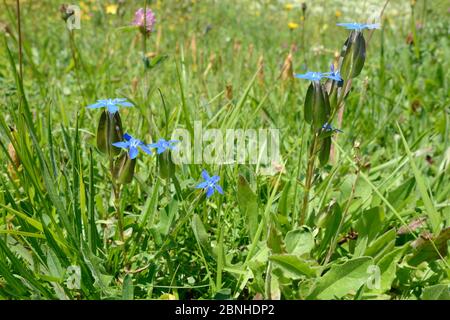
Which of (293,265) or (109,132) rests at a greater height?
(109,132)

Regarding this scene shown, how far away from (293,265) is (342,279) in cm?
10

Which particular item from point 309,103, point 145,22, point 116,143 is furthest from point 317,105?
point 145,22

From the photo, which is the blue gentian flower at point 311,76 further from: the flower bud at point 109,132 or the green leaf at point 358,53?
the flower bud at point 109,132

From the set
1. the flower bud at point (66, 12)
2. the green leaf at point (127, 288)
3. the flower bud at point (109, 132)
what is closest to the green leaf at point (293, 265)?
the green leaf at point (127, 288)

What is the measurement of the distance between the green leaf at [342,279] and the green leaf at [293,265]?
0.03m

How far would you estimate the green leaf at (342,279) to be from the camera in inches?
38.1

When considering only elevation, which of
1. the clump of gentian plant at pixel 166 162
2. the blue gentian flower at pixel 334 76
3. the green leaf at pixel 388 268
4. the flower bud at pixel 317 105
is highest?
the blue gentian flower at pixel 334 76

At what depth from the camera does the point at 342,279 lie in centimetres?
98

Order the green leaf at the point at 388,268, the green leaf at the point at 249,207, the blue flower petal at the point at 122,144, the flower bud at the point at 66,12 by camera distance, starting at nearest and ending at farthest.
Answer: the blue flower petal at the point at 122,144 → the green leaf at the point at 388,268 → the green leaf at the point at 249,207 → the flower bud at the point at 66,12

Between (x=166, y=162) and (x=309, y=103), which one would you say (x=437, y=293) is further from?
(x=166, y=162)

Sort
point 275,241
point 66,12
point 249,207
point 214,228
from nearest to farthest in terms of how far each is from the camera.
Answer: point 275,241, point 249,207, point 214,228, point 66,12

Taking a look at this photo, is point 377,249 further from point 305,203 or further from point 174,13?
point 174,13

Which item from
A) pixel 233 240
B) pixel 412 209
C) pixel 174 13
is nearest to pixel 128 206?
pixel 233 240
